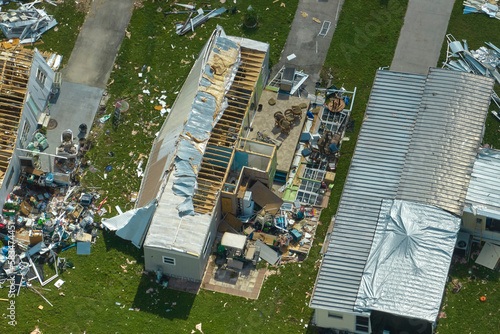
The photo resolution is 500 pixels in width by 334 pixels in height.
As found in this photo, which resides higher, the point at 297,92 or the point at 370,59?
the point at 370,59

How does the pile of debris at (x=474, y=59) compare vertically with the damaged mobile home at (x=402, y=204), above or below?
above

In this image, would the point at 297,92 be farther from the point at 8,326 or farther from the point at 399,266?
the point at 8,326

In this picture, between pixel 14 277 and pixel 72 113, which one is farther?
pixel 72 113

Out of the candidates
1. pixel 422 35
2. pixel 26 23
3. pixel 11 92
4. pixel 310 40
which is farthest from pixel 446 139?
pixel 26 23

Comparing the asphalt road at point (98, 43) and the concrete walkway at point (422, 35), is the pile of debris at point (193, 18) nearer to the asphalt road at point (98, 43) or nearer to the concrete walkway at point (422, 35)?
the asphalt road at point (98, 43)

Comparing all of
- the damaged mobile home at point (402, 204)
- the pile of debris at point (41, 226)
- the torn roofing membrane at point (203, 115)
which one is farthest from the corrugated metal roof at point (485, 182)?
the pile of debris at point (41, 226)

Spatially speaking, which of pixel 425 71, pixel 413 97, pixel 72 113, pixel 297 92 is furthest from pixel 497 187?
pixel 72 113
